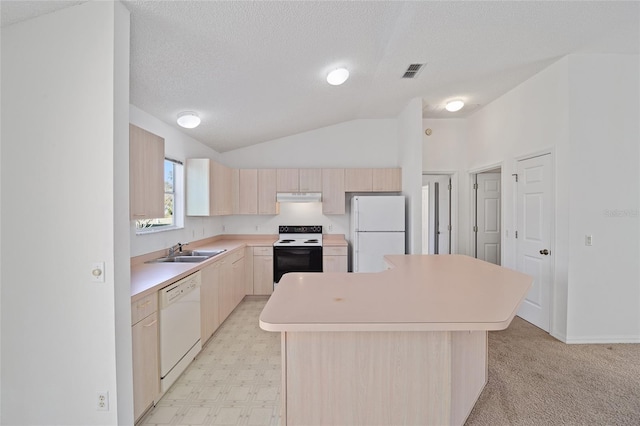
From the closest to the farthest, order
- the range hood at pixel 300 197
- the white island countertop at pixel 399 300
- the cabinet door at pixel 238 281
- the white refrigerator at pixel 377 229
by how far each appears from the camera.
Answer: the white island countertop at pixel 399 300 < the cabinet door at pixel 238 281 < the white refrigerator at pixel 377 229 < the range hood at pixel 300 197

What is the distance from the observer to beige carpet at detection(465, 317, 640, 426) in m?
1.87

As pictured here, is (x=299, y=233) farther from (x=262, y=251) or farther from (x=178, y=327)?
(x=178, y=327)

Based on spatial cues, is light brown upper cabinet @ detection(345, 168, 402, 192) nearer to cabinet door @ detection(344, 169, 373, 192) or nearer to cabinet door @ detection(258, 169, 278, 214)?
cabinet door @ detection(344, 169, 373, 192)

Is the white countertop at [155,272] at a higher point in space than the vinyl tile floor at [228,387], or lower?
higher

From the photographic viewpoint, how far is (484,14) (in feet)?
7.12

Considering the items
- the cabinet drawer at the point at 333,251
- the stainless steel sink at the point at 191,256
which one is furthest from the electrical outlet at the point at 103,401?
the cabinet drawer at the point at 333,251

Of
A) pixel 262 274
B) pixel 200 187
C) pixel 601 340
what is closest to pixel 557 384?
pixel 601 340

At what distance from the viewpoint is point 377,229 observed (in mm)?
4172

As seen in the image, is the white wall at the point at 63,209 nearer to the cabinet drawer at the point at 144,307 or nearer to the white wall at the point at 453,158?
the cabinet drawer at the point at 144,307

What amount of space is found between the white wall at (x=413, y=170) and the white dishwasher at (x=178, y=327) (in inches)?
113

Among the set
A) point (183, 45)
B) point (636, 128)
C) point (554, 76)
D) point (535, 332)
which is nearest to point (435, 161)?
point (554, 76)

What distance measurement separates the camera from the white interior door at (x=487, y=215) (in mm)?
4629

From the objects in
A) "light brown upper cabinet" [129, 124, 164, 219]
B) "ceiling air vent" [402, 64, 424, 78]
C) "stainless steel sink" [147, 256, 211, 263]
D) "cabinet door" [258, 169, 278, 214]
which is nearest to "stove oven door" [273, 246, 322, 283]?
"cabinet door" [258, 169, 278, 214]

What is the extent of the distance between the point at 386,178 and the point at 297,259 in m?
1.91
